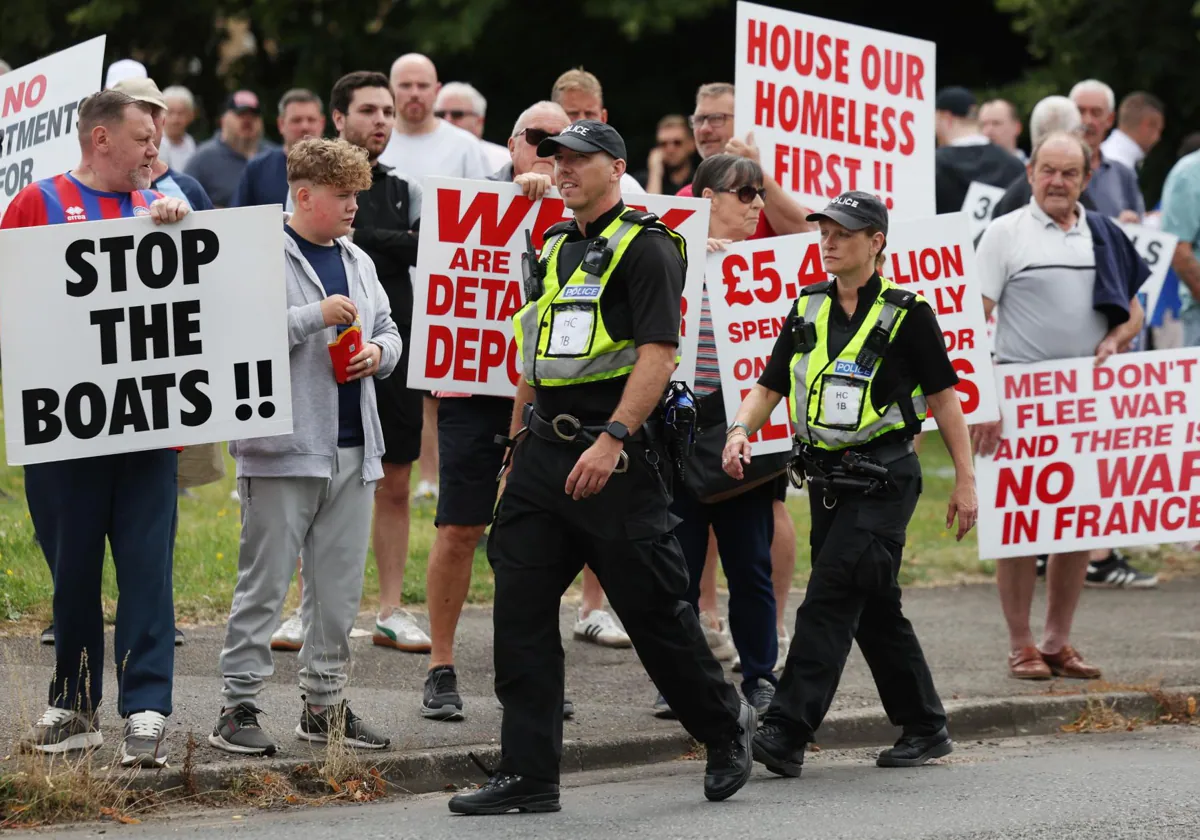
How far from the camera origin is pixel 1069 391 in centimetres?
840

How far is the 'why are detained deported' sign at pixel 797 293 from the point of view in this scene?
7594mm

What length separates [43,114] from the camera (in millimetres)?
8133

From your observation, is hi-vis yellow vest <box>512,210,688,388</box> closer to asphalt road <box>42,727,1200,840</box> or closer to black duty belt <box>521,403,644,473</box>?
black duty belt <box>521,403,644,473</box>

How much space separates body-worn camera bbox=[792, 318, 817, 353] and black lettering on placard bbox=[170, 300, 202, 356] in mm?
2045

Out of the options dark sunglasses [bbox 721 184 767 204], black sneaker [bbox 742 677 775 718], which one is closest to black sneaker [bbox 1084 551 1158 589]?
black sneaker [bbox 742 677 775 718]

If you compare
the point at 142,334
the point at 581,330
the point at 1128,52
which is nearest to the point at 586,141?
the point at 581,330

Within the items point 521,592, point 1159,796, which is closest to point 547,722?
point 521,592

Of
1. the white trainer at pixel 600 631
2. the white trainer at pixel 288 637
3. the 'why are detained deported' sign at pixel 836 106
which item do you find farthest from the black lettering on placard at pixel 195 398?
the 'why are detained deported' sign at pixel 836 106

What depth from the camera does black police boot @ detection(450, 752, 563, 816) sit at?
591cm

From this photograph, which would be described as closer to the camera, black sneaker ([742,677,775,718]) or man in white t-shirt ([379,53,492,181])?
black sneaker ([742,677,775,718])

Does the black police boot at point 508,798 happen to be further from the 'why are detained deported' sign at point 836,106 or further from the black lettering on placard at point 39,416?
the 'why are detained deported' sign at point 836,106

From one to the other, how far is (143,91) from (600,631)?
3260 millimetres

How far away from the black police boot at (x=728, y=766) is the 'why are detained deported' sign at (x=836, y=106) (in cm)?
303

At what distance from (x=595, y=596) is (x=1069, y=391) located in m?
2.26
